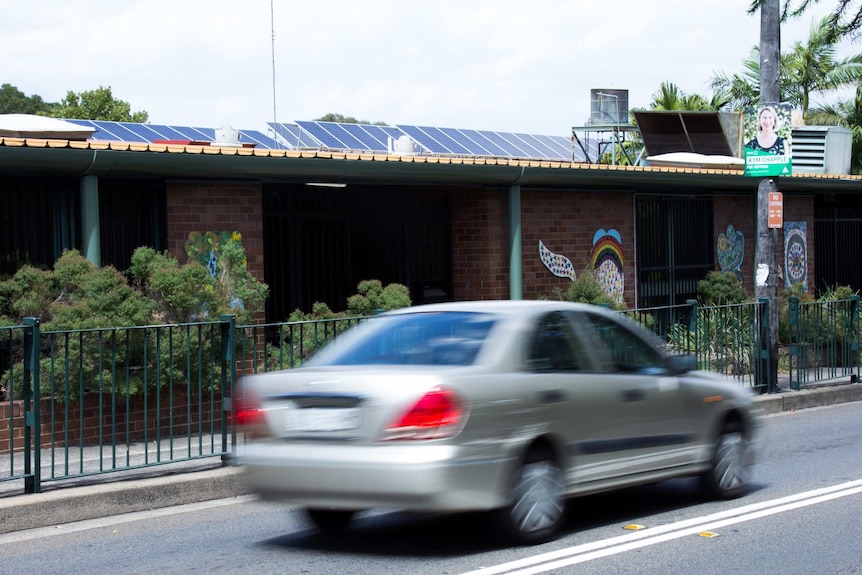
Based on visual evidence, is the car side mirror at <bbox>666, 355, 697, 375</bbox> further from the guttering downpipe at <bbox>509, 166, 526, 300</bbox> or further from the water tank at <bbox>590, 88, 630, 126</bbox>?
the water tank at <bbox>590, 88, 630, 126</bbox>

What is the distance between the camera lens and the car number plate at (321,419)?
6516 mm

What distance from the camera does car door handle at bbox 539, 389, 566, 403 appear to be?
686 centimetres

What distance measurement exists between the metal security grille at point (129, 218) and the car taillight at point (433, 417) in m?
7.32

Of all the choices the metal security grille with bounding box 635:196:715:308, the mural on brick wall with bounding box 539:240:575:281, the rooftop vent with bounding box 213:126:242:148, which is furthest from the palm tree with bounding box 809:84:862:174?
the rooftop vent with bounding box 213:126:242:148

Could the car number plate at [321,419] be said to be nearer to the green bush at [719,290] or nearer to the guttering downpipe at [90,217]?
the guttering downpipe at [90,217]

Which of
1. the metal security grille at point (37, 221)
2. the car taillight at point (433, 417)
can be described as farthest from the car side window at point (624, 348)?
the metal security grille at point (37, 221)

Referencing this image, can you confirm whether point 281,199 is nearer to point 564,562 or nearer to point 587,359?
point 587,359

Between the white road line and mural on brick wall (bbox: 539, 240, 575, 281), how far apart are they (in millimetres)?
8501

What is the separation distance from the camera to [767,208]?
14516 mm

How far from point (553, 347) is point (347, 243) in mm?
9002

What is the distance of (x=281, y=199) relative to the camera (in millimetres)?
15156

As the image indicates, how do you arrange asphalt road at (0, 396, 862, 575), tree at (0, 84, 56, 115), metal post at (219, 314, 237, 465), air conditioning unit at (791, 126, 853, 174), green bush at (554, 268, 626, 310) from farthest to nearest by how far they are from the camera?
tree at (0, 84, 56, 115), air conditioning unit at (791, 126, 853, 174), green bush at (554, 268, 626, 310), metal post at (219, 314, 237, 465), asphalt road at (0, 396, 862, 575)

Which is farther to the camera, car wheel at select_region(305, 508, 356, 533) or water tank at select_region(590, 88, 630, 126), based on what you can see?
water tank at select_region(590, 88, 630, 126)

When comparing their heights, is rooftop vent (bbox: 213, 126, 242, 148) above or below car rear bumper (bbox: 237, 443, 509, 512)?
above
